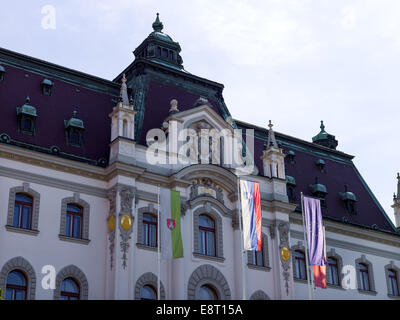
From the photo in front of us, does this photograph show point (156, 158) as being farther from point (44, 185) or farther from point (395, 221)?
point (395, 221)

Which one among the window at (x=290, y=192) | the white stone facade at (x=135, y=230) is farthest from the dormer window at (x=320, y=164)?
the white stone facade at (x=135, y=230)

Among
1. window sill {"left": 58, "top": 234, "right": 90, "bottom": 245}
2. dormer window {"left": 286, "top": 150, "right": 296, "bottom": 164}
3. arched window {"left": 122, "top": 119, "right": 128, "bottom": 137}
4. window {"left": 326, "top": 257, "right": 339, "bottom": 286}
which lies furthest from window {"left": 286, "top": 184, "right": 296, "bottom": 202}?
window sill {"left": 58, "top": 234, "right": 90, "bottom": 245}

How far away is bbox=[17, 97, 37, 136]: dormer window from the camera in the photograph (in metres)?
40.7

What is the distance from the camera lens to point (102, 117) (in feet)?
148

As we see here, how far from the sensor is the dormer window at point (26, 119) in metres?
40.7

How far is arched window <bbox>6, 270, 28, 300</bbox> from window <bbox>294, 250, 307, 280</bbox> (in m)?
18.9

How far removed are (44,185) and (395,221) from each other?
31.0m

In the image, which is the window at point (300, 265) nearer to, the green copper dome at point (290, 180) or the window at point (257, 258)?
the window at point (257, 258)

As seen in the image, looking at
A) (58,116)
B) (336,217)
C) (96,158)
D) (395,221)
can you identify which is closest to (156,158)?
(96,158)

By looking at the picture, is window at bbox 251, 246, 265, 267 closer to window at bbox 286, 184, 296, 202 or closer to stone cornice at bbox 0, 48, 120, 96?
window at bbox 286, 184, 296, 202

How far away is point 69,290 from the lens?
125ft

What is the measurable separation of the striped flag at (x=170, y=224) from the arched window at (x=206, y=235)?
136 inches

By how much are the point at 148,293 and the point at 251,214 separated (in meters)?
7.73
